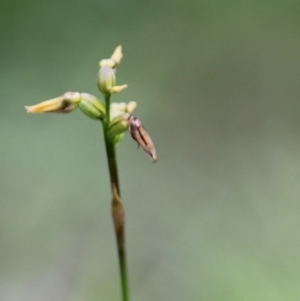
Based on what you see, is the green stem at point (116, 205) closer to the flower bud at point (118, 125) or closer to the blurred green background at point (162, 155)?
the flower bud at point (118, 125)

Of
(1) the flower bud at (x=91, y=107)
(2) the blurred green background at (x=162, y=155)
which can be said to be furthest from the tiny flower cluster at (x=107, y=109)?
(2) the blurred green background at (x=162, y=155)

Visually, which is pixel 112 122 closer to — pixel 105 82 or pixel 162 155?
pixel 105 82

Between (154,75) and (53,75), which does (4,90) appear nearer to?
(53,75)

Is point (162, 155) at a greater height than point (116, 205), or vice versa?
point (162, 155)

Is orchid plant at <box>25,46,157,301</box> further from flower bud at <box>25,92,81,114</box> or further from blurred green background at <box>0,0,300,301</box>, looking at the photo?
blurred green background at <box>0,0,300,301</box>

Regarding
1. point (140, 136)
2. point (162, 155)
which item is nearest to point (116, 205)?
point (140, 136)

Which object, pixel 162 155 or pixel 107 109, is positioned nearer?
pixel 107 109

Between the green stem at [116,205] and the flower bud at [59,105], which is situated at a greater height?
the flower bud at [59,105]
